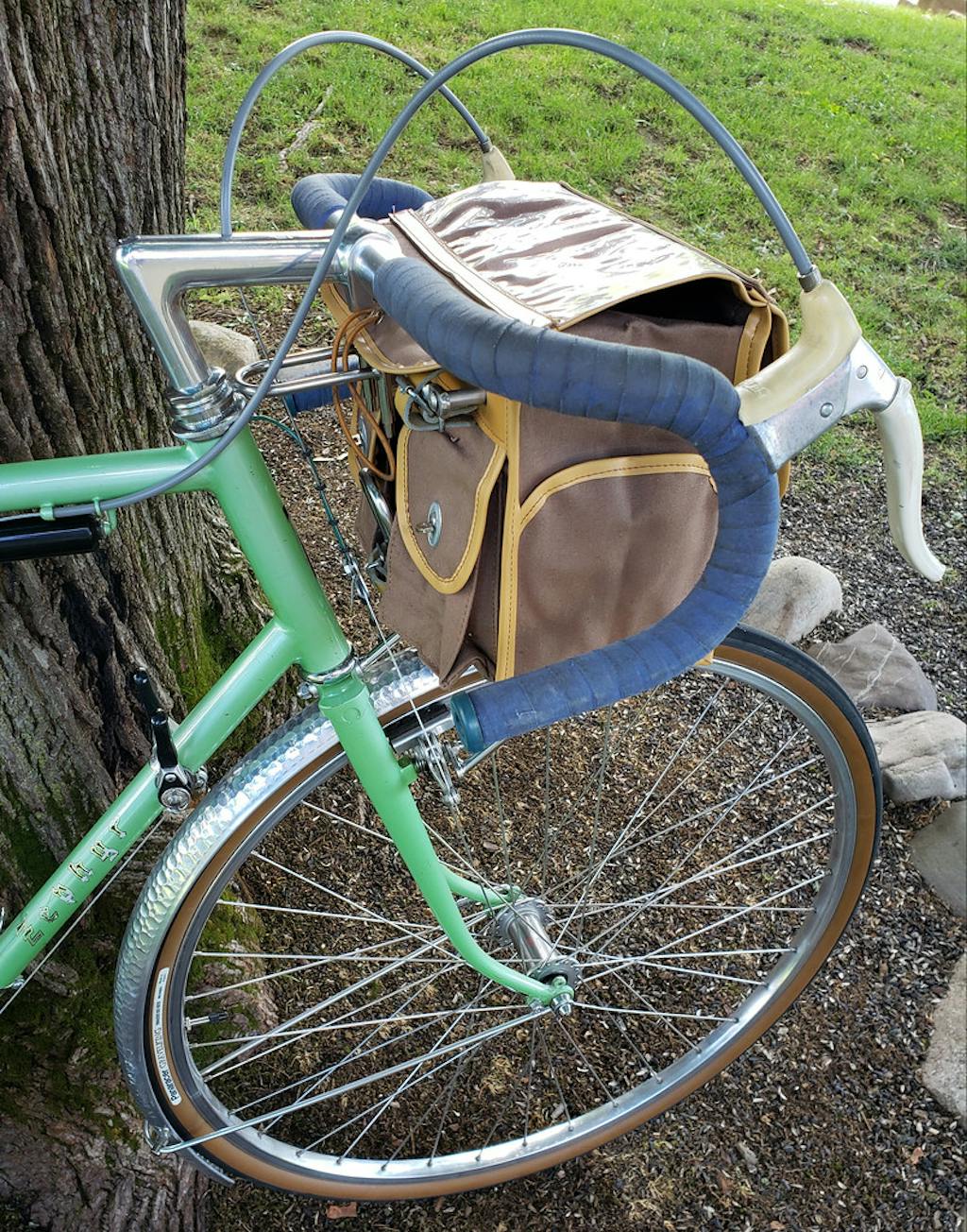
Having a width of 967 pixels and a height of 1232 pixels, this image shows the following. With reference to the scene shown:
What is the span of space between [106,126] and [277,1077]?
1.53 meters

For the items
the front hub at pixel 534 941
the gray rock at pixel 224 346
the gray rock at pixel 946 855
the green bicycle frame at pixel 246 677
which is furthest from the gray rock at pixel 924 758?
the gray rock at pixel 224 346

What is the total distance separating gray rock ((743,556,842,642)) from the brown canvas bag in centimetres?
158

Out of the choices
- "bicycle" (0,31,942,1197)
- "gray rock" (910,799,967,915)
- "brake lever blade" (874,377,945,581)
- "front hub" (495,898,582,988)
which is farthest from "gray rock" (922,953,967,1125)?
"brake lever blade" (874,377,945,581)

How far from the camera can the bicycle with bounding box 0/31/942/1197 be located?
0.81 m

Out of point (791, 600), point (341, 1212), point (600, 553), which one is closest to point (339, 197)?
point (600, 553)

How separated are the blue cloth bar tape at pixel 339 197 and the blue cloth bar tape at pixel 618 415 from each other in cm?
29

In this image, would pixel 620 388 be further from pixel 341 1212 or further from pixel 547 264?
pixel 341 1212

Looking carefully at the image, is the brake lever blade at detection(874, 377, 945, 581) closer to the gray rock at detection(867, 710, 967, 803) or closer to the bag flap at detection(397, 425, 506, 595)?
the bag flap at detection(397, 425, 506, 595)

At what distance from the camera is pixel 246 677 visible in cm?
109

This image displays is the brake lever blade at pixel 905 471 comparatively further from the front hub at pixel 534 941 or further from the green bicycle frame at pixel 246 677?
the front hub at pixel 534 941

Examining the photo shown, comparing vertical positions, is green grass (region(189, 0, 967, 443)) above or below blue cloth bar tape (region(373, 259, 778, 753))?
below

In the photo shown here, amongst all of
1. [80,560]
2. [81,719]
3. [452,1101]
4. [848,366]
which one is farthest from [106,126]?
[452,1101]

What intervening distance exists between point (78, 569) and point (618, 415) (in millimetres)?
935

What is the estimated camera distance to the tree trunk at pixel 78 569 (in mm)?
1192
